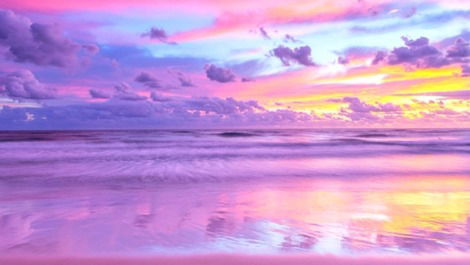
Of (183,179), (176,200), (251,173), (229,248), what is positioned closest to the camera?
(229,248)

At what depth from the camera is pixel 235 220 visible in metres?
6.71

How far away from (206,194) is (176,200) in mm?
1054

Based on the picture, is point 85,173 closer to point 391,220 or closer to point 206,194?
point 206,194

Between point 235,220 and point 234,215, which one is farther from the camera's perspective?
point 234,215

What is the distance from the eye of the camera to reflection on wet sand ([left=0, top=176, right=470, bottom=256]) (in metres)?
5.25

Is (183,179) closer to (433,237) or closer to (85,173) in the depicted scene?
(85,173)

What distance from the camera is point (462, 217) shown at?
6.92 metres

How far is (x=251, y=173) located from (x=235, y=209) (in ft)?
22.6

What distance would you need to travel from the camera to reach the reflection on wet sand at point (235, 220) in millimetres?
5254

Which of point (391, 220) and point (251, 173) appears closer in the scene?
point (391, 220)

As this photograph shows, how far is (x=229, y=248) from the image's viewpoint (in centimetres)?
513

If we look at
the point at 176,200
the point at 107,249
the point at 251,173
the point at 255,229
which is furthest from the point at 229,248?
the point at 251,173

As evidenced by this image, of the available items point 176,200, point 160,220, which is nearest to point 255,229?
point 160,220

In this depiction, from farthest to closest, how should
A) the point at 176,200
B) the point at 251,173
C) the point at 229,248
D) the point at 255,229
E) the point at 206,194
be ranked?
1. the point at 251,173
2. the point at 206,194
3. the point at 176,200
4. the point at 255,229
5. the point at 229,248
